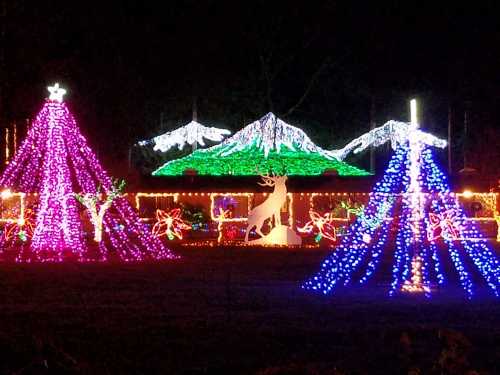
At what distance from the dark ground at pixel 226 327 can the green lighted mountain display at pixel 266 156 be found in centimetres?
1689

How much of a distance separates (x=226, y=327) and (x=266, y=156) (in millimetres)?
24912

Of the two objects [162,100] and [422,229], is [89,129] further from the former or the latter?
[422,229]

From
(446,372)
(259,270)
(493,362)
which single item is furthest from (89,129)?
(446,372)

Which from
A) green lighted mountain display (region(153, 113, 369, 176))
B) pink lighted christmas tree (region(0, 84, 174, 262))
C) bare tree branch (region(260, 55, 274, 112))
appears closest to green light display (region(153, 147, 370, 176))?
green lighted mountain display (region(153, 113, 369, 176))

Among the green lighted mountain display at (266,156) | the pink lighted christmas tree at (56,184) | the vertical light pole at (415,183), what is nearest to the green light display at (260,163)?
the green lighted mountain display at (266,156)

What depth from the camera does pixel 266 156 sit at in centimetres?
3712

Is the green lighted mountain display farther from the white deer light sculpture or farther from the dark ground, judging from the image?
the dark ground

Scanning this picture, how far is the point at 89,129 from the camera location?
1476 inches

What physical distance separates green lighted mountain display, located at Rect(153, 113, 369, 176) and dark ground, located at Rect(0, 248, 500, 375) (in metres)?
16.9

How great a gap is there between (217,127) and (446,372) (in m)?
39.8

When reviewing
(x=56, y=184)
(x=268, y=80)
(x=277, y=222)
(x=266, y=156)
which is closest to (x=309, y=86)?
(x=268, y=80)

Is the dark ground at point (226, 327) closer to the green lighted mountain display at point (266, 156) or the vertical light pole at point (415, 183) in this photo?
the vertical light pole at point (415, 183)

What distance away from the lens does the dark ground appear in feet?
26.1

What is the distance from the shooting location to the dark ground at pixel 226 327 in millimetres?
7949
